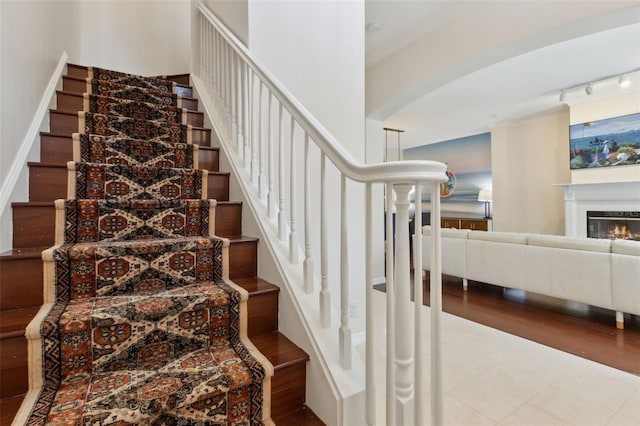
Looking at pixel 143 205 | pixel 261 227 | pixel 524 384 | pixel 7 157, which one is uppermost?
pixel 7 157

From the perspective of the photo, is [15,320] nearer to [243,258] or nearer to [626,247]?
[243,258]

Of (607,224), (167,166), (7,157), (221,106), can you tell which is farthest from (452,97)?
(7,157)

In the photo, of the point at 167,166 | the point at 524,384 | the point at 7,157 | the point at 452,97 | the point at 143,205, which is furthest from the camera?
the point at 452,97

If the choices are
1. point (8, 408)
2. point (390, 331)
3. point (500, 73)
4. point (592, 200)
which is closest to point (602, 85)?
point (500, 73)

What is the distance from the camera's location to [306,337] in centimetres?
120

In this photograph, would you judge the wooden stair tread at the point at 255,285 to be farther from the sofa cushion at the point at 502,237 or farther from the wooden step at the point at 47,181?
the sofa cushion at the point at 502,237

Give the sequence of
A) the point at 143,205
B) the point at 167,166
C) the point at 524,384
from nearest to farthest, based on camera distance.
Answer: the point at 143,205 < the point at 524,384 < the point at 167,166

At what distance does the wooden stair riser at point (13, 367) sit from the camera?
94 centimetres

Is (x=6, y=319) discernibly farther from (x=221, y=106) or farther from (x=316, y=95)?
(x=316, y=95)

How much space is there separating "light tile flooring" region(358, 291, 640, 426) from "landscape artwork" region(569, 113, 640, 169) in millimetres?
4305

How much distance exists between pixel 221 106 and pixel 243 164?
660 mm

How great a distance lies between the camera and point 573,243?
2977 millimetres

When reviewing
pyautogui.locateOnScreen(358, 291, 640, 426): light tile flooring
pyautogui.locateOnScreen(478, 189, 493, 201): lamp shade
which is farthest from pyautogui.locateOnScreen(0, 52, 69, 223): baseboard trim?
pyautogui.locateOnScreen(478, 189, 493, 201): lamp shade

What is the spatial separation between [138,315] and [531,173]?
7116 mm
